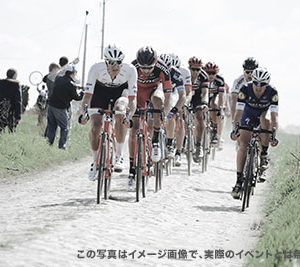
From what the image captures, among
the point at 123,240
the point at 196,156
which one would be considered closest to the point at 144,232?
the point at 123,240

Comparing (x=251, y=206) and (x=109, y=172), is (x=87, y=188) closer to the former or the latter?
(x=109, y=172)

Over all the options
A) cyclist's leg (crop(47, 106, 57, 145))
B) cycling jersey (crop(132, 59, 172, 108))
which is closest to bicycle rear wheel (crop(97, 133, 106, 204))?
cycling jersey (crop(132, 59, 172, 108))

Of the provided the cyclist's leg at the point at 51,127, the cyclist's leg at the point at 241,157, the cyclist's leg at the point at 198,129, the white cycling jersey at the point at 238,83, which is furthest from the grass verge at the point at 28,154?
the cyclist's leg at the point at 241,157

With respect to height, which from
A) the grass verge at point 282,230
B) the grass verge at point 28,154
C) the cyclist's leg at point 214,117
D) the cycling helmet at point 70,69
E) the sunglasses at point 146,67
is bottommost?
the grass verge at point 282,230

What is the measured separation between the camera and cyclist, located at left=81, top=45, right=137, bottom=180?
968 cm

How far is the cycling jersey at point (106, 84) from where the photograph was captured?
9820 mm

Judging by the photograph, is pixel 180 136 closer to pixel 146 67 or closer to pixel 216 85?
pixel 216 85

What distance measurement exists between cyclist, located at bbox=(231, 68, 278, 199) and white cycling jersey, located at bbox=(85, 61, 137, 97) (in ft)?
6.12

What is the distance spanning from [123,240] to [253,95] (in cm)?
431

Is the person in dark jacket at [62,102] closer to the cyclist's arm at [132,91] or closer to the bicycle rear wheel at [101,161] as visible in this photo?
the cyclist's arm at [132,91]

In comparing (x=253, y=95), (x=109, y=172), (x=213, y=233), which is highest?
(x=253, y=95)

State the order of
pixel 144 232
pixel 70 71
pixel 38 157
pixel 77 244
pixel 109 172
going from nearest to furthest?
pixel 77 244 → pixel 144 232 → pixel 109 172 → pixel 38 157 → pixel 70 71

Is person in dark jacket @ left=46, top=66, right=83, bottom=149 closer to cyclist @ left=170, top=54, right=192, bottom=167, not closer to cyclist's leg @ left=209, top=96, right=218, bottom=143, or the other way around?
cyclist @ left=170, top=54, right=192, bottom=167

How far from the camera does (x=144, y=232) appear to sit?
7.88 metres
